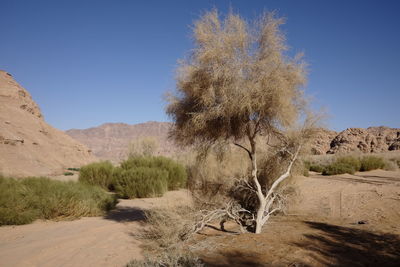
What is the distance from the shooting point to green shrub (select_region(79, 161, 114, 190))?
17.7m

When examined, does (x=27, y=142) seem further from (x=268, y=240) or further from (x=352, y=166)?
(x=268, y=240)

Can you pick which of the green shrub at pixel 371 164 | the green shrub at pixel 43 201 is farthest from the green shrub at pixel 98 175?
the green shrub at pixel 371 164

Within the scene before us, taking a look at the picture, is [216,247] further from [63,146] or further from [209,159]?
[63,146]

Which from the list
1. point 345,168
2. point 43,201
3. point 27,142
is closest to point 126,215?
point 43,201

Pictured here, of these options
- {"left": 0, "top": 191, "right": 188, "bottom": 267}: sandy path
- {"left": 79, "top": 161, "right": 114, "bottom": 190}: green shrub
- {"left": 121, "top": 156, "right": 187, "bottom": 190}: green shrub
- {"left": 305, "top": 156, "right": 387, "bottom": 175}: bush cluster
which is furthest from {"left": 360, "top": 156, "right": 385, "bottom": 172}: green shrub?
{"left": 79, "top": 161, "right": 114, "bottom": 190}: green shrub

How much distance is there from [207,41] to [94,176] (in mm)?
13728

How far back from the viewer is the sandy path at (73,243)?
20.1ft

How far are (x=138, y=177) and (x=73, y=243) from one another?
→ 8.12 metres

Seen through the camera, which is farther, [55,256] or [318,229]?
[318,229]

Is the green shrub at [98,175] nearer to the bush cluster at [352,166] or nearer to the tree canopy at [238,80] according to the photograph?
the tree canopy at [238,80]

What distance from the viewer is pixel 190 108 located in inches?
297

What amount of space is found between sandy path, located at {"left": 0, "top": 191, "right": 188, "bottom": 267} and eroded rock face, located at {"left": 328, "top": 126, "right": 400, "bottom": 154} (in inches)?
1915

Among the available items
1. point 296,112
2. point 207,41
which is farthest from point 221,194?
point 207,41

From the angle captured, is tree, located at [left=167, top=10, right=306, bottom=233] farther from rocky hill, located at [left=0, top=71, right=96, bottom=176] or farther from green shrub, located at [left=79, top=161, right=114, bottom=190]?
rocky hill, located at [left=0, top=71, right=96, bottom=176]
